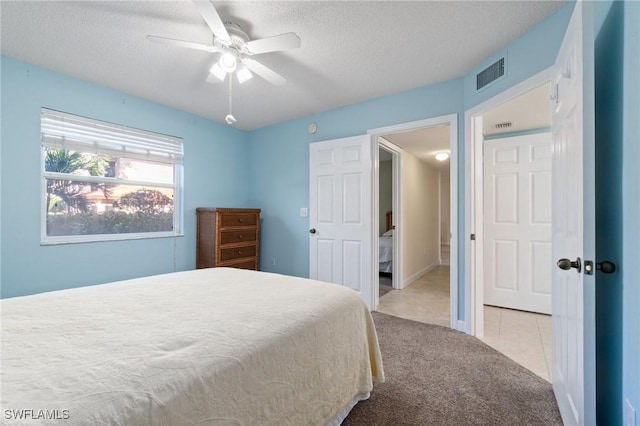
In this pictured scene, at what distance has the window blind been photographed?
2541 mm

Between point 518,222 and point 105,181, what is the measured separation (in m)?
4.56

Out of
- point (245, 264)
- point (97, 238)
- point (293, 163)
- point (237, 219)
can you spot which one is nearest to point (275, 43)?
point (293, 163)

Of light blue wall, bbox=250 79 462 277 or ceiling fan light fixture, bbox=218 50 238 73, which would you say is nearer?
ceiling fan light fixture, bbox=218 50 238 73

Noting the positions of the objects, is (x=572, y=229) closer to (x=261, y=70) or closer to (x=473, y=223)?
(x=473, y=223)

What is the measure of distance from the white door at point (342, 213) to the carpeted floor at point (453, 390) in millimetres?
1021

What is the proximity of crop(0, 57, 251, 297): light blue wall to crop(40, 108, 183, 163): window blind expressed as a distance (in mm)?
66

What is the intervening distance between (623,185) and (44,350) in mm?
2081

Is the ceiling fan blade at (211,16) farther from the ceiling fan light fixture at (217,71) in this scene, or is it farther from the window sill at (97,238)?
the window sill at (97,238)

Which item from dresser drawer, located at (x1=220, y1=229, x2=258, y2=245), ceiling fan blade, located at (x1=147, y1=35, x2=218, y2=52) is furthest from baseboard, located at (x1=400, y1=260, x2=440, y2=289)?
ceiling fan blade, located at (x1=147, y1=35, x2=218, y2=52)

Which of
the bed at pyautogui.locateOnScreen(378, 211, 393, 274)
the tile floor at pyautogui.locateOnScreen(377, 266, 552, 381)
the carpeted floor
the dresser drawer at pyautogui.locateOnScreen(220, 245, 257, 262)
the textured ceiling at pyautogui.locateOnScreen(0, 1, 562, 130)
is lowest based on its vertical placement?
the tile floor at pyautogui.locateOnScreen(377, 266, 552, 381)

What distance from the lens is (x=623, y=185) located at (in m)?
1.08

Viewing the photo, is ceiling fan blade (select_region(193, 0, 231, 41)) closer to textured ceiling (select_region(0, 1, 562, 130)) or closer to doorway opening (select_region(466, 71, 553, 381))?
textured ceiling (select_region(0, 1, 562, 130))
